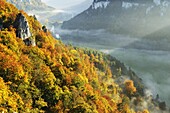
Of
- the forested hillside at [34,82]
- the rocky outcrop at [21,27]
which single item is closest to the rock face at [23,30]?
the rocky outcrop at [21,27]

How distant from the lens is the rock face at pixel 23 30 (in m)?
126

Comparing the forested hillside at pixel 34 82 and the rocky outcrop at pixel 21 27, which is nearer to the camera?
the forested hillside at pixel 34 82

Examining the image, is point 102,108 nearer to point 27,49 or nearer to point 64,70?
point 64,70

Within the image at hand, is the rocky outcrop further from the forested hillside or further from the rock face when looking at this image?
the forested hillside

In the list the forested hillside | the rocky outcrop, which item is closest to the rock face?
the rocky outcrop

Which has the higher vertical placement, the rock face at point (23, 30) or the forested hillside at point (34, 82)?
the rock face at point (23, 30)

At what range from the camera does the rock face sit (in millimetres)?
125812

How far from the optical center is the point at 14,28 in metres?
126

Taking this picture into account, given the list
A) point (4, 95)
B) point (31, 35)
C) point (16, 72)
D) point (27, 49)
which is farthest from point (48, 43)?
point (4, 95)

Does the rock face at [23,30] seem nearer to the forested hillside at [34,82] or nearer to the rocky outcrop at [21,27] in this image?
the rocky outcrop at [21,27]

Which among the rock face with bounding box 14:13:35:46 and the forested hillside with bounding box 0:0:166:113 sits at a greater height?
the rock face with bounding box 14:13:35:46

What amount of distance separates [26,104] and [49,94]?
14249 mm

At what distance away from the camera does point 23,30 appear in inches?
5002

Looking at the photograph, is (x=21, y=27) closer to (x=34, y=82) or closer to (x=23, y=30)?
(x=23, y=30)
